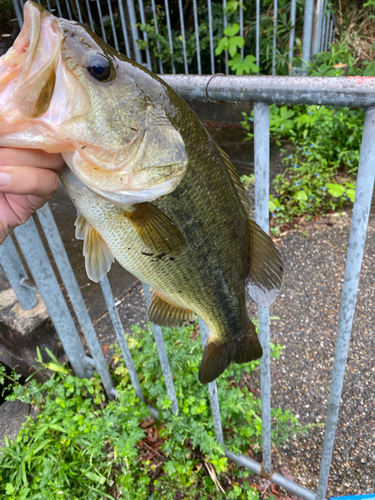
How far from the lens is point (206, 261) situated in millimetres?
1066

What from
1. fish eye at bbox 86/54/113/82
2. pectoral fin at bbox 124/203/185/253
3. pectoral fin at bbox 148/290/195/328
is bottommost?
pectoral fin at bbox 148/290/195/328

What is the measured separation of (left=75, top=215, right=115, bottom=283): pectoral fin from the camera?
1090mm

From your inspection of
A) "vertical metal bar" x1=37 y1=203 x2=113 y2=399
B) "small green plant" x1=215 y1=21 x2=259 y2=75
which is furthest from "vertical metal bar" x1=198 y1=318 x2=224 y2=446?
"small green plant" x1=215 y1=21 x2=259 y2=75

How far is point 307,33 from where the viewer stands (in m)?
4.80

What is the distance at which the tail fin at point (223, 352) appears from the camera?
1346 mm

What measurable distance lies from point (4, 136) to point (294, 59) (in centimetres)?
521

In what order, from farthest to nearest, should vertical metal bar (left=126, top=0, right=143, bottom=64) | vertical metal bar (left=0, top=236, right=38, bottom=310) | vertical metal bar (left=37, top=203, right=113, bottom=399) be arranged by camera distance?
1. vertical metal bar (left=126, top=0, right=143, bottom=64)
2. vertical metal bar (left=0, top=236, right=38, bottom=310)
3. vertical metal bar (left=37, top=203, right=113, bottom=399)

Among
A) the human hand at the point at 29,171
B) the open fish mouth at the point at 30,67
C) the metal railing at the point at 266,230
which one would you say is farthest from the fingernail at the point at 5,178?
the metal railing at the point at 266,230

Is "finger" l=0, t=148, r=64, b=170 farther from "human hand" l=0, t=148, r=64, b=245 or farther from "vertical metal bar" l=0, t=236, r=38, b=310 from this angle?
"vertical metal bar" l=0, t=236, r=38, b=310

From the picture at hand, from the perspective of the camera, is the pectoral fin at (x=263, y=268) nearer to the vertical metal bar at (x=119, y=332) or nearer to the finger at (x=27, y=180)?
the finger at (x=27, y=180)

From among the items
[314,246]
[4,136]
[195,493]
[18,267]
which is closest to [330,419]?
[195,493]

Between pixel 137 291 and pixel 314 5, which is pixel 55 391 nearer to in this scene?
pixel 137 291

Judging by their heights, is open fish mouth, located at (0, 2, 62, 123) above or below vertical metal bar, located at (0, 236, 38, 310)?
above

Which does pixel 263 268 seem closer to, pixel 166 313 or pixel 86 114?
pixel 166 313
